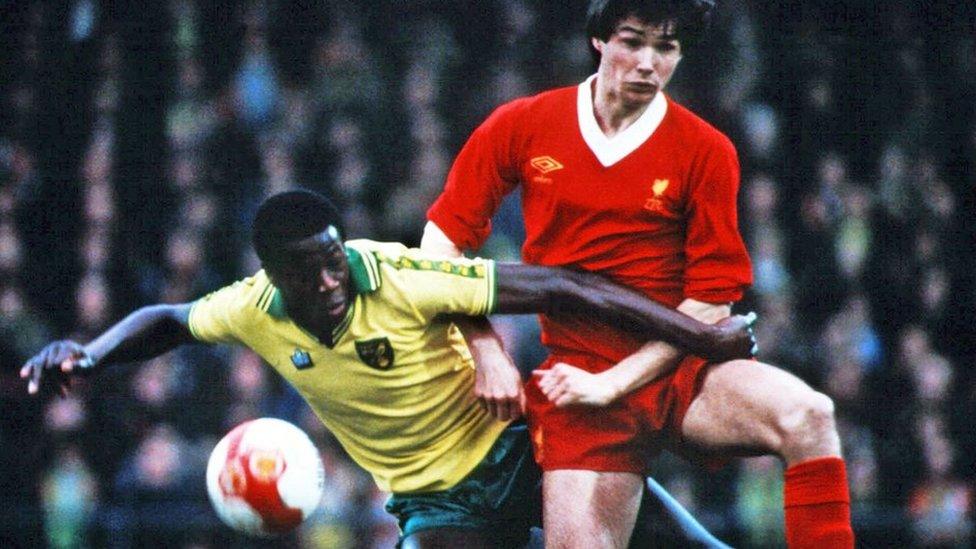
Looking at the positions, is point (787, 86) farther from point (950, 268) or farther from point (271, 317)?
point (271, 317)

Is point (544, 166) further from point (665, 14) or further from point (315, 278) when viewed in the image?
point (315, 278)

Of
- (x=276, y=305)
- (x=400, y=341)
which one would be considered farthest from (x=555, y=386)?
(x=276, y=305)

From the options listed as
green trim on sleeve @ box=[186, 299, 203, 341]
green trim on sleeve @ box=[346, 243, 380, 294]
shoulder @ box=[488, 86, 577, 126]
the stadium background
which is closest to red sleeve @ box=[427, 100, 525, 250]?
shoulder @ box=[488, 86, 577, 126]

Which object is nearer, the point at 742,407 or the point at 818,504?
the point at 818,504

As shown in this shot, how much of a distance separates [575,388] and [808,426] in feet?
2.15

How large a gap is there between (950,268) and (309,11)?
397 centimetres

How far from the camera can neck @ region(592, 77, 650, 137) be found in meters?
4.84

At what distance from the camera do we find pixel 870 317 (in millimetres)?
8977

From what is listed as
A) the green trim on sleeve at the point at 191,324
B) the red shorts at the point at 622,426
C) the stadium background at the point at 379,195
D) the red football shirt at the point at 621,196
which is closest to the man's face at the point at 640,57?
the red football shirt at the point at 621,196

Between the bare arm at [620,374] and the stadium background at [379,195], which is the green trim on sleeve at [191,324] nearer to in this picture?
the bare arm at [620,374]

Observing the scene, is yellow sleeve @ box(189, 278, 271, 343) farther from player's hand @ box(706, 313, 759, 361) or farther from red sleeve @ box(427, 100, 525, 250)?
player's hand @ box(706, 313, 759, 361)

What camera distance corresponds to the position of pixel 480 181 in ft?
16.5

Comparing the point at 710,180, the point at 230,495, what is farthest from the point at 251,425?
the point at 710,180

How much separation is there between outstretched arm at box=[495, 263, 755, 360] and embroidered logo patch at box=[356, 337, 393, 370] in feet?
1.12
